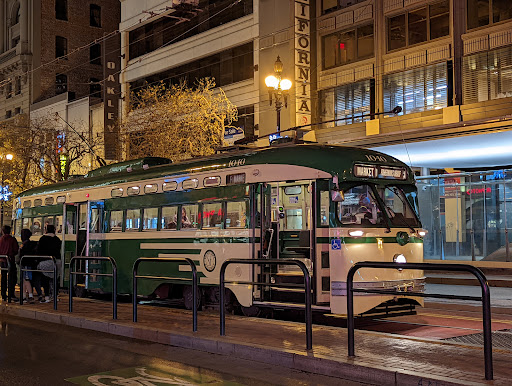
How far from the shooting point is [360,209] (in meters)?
12.6

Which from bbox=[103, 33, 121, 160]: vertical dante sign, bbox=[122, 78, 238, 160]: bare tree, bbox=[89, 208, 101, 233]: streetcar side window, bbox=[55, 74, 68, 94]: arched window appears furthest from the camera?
bbox=[55, 74, 68, 94]: arched window

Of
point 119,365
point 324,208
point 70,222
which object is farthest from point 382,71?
point 119,365

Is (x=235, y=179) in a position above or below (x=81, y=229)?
above

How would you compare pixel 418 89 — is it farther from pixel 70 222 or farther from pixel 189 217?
pixel 189 217

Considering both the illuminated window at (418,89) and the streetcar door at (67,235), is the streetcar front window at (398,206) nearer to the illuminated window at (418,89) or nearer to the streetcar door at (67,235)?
the streetcar door at (67,235)

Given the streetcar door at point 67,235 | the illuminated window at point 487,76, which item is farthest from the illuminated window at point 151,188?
the illuminated window at point 487,76

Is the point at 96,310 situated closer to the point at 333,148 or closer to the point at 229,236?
the point at 229,236

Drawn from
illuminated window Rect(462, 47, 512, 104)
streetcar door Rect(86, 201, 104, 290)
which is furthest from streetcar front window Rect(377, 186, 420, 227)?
illuminated window Rect(462, 47, 512, 104)

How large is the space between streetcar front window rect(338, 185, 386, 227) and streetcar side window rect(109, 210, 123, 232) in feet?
22.6

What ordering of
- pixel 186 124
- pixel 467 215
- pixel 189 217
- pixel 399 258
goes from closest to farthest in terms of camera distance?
pixel 399 258
pixel 189 217
pixel 467 215
pixel 186 124

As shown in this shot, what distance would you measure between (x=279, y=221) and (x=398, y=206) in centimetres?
235

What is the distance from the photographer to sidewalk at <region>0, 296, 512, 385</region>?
24.3 ft

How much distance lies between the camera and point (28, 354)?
9.98 m

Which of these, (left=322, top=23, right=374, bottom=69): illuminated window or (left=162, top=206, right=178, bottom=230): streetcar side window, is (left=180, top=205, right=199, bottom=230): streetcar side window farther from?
(left=322, top=23, right=374, bottom=69): illuminated window
